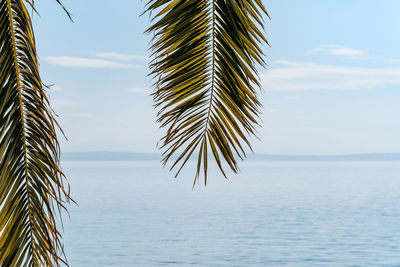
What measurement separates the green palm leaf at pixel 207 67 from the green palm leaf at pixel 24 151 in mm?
490

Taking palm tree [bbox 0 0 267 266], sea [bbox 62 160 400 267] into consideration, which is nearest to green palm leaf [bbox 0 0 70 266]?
palm tree [bbox 0 0 267 266]

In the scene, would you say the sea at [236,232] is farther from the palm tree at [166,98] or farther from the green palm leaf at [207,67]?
the green palm leaf at [207,67]

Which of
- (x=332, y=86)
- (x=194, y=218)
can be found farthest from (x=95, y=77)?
(x=194, y=218)

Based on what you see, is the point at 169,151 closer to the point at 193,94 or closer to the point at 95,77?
the point at 193,94

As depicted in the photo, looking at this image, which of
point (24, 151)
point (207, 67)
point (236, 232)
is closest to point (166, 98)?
point (207, 67)

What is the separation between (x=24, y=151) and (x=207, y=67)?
31.0 inches

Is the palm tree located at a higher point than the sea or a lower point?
higher

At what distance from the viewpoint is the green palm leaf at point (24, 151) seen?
271 centimetres

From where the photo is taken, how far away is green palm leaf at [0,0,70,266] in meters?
2.71

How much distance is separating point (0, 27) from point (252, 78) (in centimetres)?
100

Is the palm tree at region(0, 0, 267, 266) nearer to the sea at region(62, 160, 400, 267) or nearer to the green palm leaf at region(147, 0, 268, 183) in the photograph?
the green palm leaf at region(147, 0, 268, 183)

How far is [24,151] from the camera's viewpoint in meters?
2.76

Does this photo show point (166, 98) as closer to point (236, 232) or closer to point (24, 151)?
point (24, 151)

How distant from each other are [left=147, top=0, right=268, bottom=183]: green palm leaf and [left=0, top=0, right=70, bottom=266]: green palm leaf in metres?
0.49
